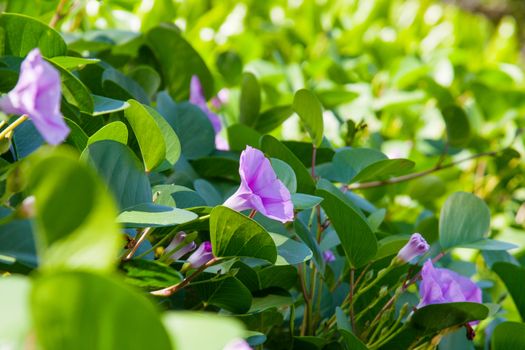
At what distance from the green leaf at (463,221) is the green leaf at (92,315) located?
24.7 inches

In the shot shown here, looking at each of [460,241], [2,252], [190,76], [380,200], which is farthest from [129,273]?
[380,200]

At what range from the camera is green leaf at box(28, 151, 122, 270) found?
0.35 m

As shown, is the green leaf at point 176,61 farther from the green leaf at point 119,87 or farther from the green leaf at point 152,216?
the green leaf at point 152,216

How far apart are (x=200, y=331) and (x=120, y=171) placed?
0.32 m

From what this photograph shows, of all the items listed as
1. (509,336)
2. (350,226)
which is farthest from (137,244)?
(509,336)

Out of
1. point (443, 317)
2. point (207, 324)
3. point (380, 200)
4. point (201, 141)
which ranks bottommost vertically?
point (380, 200)

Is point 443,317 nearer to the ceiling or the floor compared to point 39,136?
nearer to the floor

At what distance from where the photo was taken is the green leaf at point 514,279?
101 centimetres

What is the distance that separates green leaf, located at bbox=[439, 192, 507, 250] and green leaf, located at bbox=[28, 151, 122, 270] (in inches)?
24.9

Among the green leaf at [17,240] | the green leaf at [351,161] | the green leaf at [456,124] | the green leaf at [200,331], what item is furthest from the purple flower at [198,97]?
the green leaf at [200,331]

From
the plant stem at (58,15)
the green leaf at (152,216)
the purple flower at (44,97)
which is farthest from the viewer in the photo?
the plant stem at (58,15)

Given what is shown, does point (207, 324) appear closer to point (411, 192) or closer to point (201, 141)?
point (201, 141)

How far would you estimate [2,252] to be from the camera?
527 mm

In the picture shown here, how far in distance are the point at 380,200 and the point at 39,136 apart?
32.2 inches
